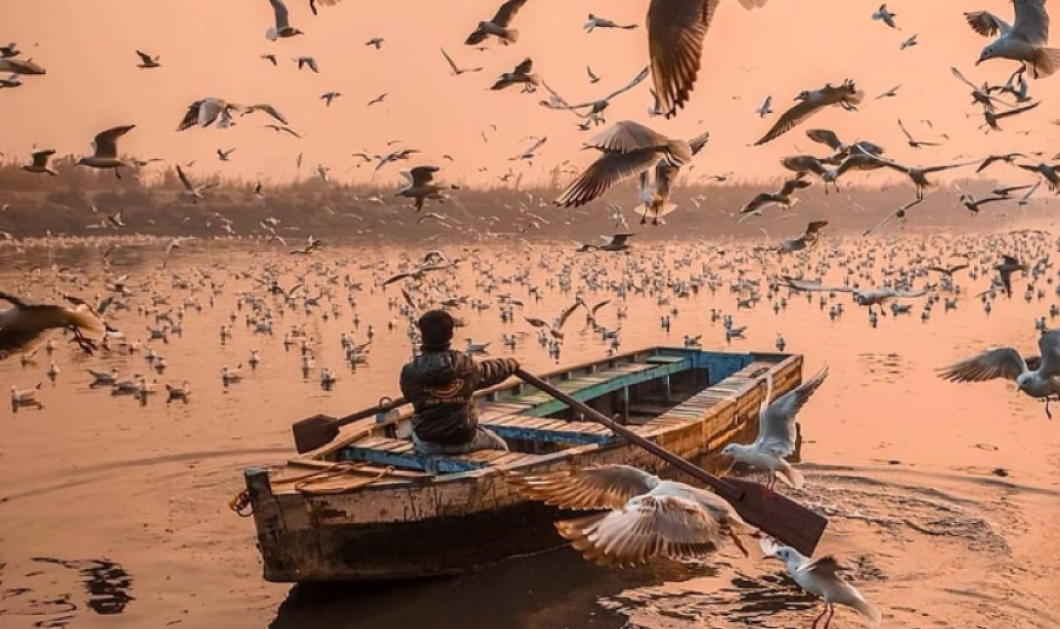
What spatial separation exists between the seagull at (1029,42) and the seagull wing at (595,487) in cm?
560

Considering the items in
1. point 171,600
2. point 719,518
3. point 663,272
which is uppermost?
point 663,272

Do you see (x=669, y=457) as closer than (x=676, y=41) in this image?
No

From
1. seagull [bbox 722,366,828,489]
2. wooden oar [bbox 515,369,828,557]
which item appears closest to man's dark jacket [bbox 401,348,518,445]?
wooden oar [bbox 515,369,828,557]

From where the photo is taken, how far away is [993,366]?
9.45 metres

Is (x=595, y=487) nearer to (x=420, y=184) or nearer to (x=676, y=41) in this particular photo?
(x=676, y=41)

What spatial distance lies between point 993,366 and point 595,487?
441 cm

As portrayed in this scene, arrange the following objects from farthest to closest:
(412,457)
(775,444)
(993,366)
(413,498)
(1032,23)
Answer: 1. (1032,23)
2. (412,457)
3. (993,366)
4. (413,498)
5. (775,444)

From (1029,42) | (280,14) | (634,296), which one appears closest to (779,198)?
(1029,42)

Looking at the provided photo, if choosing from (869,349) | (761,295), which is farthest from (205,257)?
(869,349)

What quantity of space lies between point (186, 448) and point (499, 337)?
10675 mm

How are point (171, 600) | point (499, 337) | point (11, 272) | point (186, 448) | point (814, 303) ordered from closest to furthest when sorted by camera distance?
point (171, 600) < point (186, 448) < point (499, 337) < point (814, 303) < point (11, 272)

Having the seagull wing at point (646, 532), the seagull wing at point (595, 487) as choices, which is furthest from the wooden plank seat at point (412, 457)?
the seagull wing at point (646, 532)

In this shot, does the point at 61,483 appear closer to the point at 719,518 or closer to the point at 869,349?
the point at 719,518

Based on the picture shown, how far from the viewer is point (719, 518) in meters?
6.11
